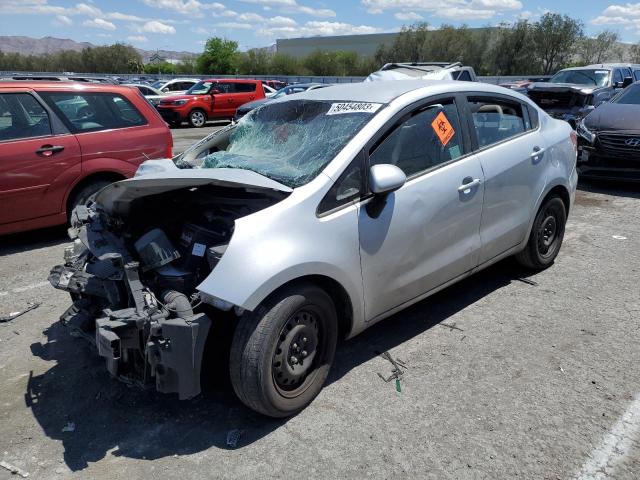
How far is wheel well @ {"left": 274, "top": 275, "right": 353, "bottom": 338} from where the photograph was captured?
2.93 m

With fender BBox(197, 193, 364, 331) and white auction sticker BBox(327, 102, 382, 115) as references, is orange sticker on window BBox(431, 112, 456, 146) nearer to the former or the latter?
white auction sticker BBox(327, 102, 382, 115)

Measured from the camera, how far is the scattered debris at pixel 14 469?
2.55 m

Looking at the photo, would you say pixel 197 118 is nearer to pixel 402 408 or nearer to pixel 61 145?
pixel 61 145

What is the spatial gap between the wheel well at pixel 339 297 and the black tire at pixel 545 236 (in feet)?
7.33

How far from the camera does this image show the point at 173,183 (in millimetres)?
2967

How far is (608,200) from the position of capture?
25.9ft

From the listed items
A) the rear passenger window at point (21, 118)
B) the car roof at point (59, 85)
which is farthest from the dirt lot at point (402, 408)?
the car roof at point (59, 85)

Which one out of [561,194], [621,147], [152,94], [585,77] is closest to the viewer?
[561,194]

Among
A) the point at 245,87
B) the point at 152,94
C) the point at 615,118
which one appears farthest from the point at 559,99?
the point at 152,94

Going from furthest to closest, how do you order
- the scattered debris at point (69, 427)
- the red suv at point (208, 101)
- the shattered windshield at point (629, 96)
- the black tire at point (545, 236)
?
the red suv at point (208, 101) < the shattered windshield at point (629, 96) < the black tire at point (545, 236) < the scattered debris at point (69, 427)

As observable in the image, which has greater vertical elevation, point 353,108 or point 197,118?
point 353,108

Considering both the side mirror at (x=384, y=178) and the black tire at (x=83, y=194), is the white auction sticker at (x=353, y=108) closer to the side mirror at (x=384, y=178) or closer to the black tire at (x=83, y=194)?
the side mirror at (x=384, y=178)

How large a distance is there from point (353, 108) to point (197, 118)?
18.4m

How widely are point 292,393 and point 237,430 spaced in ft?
1.16
